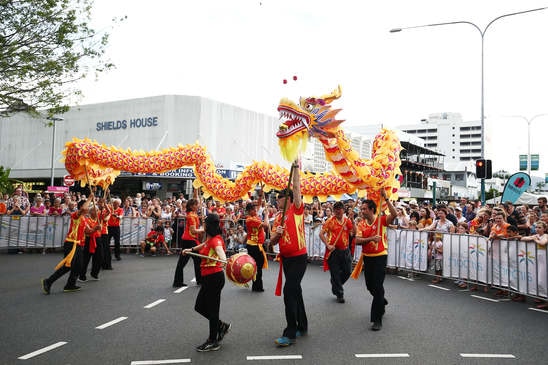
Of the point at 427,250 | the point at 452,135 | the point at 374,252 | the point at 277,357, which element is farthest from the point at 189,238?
the point at 452,135

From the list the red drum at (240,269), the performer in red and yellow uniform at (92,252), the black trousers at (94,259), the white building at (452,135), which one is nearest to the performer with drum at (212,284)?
the red drum at (240,269)

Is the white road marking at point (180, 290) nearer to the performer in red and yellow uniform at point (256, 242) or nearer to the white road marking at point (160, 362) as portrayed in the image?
the performer in red and yellow uniform at point (256, 242)

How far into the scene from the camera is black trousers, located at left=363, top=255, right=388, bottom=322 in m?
6.12

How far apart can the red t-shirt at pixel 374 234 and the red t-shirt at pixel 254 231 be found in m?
2.61

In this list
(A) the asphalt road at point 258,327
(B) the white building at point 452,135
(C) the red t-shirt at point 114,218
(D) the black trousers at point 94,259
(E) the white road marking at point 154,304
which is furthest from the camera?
(B) the white building at point 452,135

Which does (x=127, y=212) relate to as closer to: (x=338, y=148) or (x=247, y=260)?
(x=338, y=148)

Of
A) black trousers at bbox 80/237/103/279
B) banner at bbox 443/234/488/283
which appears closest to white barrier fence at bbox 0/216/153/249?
black trousers at bbox 80/237/103/279

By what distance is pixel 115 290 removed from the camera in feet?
28.6

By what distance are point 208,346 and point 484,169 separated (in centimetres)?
1190

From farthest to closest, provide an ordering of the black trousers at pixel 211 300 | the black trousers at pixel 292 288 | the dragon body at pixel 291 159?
the dragon body at pixel 291 159, the black trousers at pixel 292 288, the black trousers at pixel 211 300

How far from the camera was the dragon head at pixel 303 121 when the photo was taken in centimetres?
612

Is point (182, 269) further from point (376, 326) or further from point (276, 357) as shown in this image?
point (276, 357)

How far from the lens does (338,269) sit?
8211 mm

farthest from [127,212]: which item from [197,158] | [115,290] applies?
[115,290]
